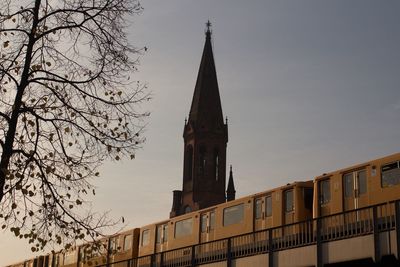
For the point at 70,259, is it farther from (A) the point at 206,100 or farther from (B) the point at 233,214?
(A) the point at 206,100

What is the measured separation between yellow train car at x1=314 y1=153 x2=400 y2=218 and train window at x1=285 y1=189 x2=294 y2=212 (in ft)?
4.48

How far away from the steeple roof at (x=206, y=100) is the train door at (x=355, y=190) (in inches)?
3129

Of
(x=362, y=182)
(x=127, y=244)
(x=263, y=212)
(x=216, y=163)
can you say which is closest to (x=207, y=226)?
(x=263, y=212)

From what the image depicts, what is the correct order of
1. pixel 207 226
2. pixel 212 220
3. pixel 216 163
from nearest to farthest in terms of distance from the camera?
pixel 212 220
pixel 207 226
pixel 216 163

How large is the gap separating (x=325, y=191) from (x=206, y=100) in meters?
81.2

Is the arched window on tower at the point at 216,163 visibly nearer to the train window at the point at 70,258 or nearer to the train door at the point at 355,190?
the train window at the point at 70,258

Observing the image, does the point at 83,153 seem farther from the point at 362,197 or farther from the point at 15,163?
the point at 362,197

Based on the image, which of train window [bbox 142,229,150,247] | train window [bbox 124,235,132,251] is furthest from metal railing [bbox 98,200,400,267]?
train window [bbox 124,235,132,251]

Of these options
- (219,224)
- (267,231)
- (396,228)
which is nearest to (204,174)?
(219,224)

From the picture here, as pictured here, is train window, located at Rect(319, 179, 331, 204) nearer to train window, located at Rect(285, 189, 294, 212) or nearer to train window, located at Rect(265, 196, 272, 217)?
train window, located at Rect(285, 189, 294, 212)

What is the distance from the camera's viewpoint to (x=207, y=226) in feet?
106

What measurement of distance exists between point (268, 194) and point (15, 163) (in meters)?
14.9

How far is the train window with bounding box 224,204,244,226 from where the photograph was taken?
29.9m

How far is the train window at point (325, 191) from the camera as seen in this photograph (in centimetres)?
2580
